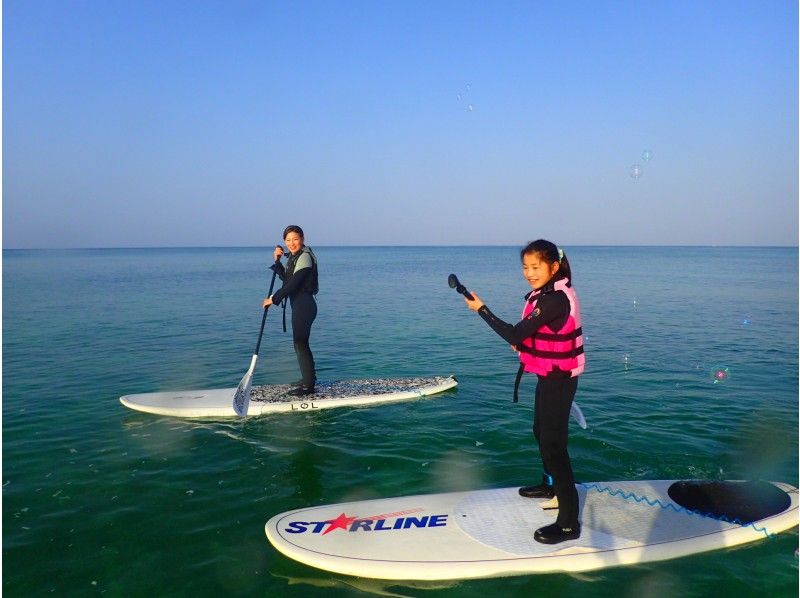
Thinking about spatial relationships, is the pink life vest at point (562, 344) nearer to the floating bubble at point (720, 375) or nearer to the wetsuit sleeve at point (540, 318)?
the wetsuit sleeve at point (540, 318)

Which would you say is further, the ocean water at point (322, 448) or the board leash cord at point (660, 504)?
the board leash cord at point (660, 504)

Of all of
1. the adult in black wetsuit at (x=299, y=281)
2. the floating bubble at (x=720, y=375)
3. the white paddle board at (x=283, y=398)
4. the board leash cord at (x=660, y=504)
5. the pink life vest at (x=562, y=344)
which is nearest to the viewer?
the pink life vest at (x=562, y=344)

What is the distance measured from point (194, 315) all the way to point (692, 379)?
61.7 ft

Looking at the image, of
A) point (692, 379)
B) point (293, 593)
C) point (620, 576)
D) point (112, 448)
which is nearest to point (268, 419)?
point (112, 448)

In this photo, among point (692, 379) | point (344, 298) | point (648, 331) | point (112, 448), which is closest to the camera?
point (112, 448)

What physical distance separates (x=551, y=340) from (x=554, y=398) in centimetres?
48

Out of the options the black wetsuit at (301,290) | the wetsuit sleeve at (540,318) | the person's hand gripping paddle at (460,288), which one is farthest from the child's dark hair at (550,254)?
the black wetsuit at (301,290)

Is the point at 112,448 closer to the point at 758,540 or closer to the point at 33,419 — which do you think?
the point at 33,419

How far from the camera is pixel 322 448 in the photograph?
740cm

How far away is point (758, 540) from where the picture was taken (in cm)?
493

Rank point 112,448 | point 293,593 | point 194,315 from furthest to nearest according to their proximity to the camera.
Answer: point 194,315, point 112,448, point 293,593

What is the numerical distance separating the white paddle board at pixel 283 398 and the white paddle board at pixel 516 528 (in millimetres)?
3714

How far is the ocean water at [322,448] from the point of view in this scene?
452 cm

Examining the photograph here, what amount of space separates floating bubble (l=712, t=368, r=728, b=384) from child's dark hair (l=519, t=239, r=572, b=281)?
326 inches
